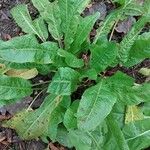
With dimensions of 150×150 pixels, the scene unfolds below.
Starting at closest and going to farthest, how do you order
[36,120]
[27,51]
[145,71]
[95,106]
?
[95,106] → [27,51] → [36,120] → [145,71]

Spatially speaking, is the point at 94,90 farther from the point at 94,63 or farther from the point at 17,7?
the point at 17,7

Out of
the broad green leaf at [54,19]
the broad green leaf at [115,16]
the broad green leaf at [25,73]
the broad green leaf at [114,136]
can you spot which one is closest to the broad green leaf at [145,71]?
the broad green leaf at [115,16]

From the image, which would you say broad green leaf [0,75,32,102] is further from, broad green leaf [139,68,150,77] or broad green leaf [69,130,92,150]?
broad green leaf [139,68,150,77]

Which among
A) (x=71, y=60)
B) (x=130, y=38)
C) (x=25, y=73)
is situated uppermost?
(x=130, y=38)

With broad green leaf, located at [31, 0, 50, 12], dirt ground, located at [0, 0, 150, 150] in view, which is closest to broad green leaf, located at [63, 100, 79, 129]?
dirt ground, located at [0, 0, 150, 150]

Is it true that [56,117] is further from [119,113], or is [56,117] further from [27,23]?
[27,23]

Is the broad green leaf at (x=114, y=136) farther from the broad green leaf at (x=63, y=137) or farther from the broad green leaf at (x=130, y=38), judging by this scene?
the broad green leaf at (x=130, y=38)

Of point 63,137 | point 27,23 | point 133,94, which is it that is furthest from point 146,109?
point 27,23
